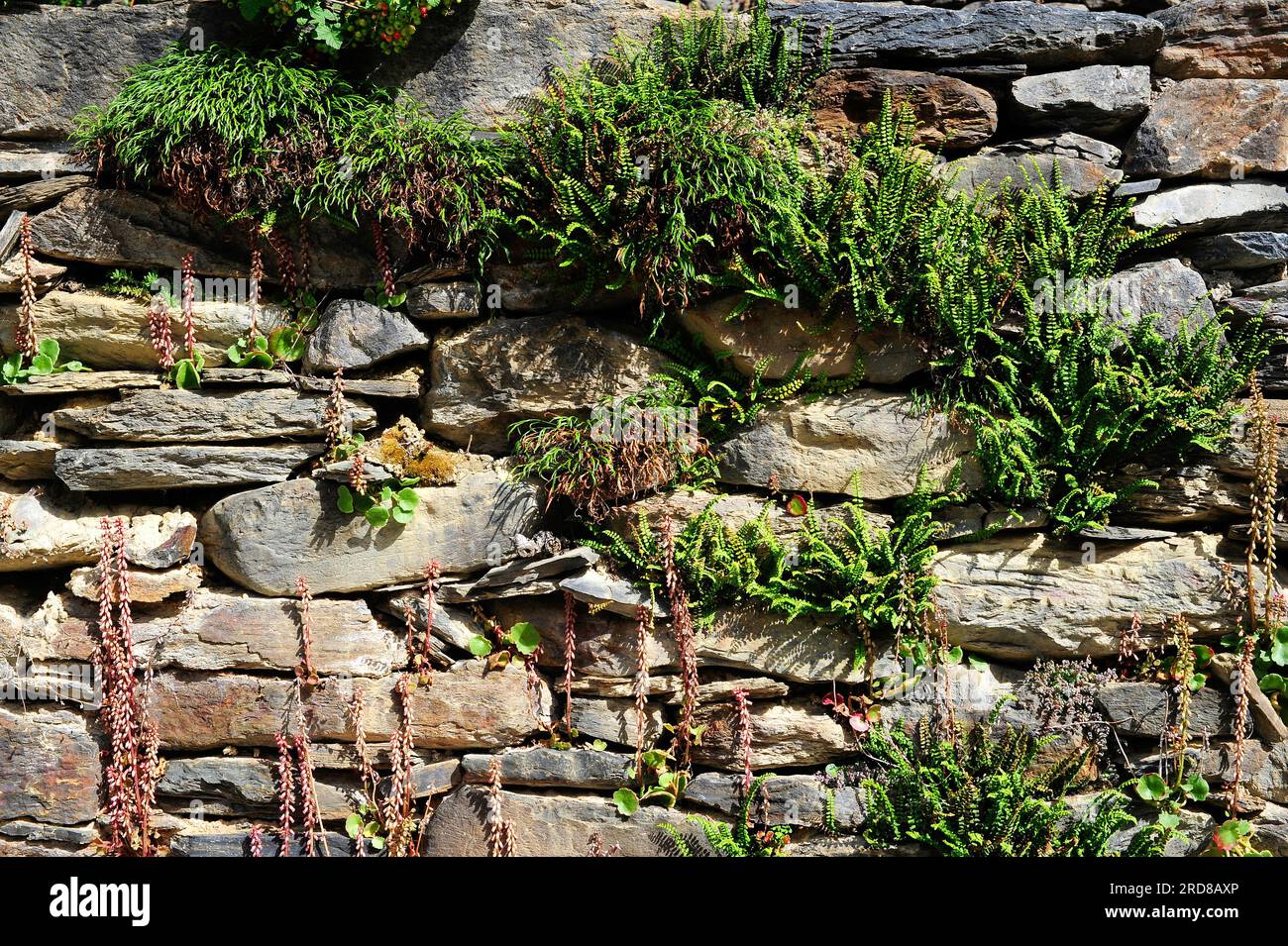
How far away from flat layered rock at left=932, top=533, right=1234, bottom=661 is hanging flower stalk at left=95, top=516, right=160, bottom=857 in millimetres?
4502

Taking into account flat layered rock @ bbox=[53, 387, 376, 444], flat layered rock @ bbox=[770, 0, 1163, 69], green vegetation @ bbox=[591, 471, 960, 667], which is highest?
flat layered rock @ bbox=[770, 0, 1163, 69]

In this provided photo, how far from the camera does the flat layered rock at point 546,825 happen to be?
17.2 feet

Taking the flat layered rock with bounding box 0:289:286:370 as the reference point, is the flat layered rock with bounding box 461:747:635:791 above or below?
below

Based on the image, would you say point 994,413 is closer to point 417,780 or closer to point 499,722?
point 499,722

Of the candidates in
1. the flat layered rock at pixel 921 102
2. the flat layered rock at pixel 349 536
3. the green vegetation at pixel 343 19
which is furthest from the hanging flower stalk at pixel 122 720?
the flat layered rock at pixel 921 102

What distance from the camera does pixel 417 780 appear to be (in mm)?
5324

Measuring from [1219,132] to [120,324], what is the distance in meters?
6.57

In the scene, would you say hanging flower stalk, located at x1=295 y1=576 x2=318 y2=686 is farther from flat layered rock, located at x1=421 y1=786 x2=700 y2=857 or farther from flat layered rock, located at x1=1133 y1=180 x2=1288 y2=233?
flat layered rock, located at x1=1133 y1=180 x2=1288 y2=233

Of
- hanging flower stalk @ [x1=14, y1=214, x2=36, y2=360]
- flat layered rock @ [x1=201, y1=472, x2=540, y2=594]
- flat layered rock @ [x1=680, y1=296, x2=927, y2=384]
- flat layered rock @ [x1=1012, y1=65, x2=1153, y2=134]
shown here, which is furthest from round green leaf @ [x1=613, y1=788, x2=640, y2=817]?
flat layered rock @ [x1=1012, y1=65, x2=1153, y2=134]

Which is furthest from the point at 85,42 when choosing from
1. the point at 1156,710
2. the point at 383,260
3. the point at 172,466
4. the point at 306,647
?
the point at 1156,710

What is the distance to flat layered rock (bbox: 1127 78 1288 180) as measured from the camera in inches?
222

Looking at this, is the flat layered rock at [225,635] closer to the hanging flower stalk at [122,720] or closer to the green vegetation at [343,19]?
the hanging flower stalk at [122,720]

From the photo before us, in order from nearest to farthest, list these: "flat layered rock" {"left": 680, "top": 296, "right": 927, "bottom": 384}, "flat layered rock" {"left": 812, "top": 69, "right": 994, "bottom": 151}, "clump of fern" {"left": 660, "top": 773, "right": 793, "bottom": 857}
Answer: "clump of fern" {"left": 660, "top": 773, "right": 793, "bottom": 857} → "flat layered rock" {"left": 680, "top": 296, "right": 927, "bottom": 384} → "flat layered rock" {"left": 812, "top": 69, "right": 994, "bottom": 151}

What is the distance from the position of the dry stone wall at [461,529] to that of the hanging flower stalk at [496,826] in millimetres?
47
